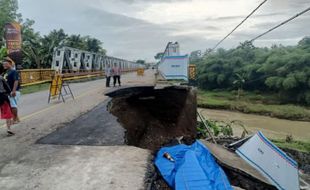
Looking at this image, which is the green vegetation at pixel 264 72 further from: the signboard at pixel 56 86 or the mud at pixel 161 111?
the signboard at pixel 56 86

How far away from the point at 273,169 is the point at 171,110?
8.29 meters

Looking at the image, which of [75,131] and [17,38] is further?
[17,38]

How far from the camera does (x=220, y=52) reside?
65.7 m

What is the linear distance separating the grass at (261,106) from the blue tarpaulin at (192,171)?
28.4m

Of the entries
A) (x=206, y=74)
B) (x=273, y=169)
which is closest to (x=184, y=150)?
(x=273, y=169)

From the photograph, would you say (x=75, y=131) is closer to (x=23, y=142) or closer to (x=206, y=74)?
(x=23, y=142)

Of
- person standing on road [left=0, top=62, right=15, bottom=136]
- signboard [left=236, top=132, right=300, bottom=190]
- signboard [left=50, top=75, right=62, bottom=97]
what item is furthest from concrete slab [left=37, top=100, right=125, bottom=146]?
signboard [left=50, top=75, right=62, bottom=97]

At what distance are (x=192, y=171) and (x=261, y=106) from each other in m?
34.5

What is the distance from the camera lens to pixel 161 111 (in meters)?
15.0

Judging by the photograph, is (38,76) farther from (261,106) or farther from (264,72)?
(264,72)

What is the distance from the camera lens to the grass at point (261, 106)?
1287 inches

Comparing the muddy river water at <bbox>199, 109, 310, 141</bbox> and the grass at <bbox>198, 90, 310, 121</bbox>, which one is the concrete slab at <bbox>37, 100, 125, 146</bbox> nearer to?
the muddy river water at <bbox>199, 109, 310, 141</bbox>

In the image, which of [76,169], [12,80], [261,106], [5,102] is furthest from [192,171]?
[261,106]

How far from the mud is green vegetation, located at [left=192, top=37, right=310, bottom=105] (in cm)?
1550
